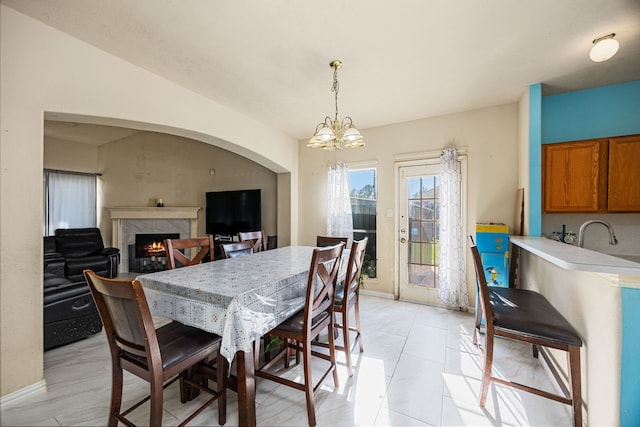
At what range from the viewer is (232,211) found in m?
5.04

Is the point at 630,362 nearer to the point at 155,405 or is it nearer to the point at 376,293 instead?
the point at 155,405

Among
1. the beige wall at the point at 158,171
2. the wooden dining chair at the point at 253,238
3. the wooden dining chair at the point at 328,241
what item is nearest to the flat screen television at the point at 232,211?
the beige wall at the point at 158,171

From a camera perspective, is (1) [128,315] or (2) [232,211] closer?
(1) [128,315]

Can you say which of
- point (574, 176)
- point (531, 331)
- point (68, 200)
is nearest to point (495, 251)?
point (574, 176)

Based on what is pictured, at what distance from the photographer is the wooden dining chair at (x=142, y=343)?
1.12 m

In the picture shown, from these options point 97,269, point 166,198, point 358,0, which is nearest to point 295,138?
point 358,0

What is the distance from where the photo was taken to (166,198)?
18.7 ft

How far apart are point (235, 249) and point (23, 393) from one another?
169 centimetres

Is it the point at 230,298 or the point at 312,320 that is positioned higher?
the point at 230,298

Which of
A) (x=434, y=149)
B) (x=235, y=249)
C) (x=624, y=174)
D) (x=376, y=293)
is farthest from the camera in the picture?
(x=376, y=293)

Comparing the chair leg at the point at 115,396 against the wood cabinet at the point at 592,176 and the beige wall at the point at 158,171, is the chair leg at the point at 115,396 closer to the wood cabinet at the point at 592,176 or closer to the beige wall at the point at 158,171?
the wood cabinet at the point at 592,176

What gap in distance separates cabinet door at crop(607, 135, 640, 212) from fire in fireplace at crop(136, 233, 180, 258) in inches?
267

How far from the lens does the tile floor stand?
5.16 feet

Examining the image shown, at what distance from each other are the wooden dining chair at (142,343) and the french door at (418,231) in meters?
2.94
